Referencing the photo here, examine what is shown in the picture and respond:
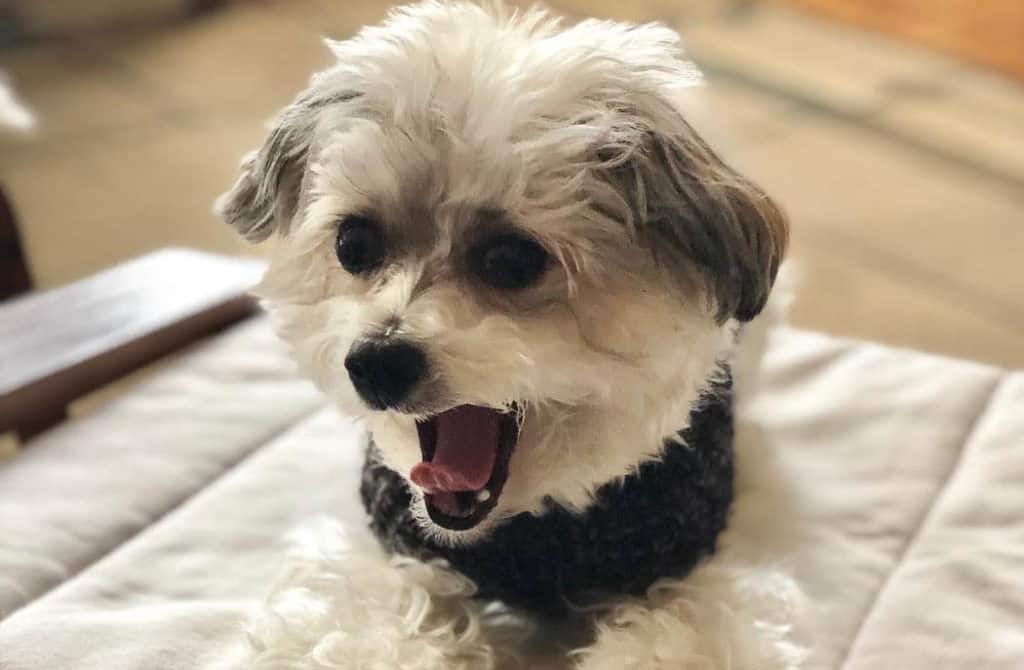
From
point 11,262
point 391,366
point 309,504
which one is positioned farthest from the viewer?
point 11,262

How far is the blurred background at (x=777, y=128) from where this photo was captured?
8.96ft

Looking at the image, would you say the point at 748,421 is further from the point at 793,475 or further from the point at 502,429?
the point at 502,429

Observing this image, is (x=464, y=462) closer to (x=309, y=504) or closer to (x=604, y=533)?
(x=604, y=533)

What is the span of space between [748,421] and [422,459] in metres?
0.57

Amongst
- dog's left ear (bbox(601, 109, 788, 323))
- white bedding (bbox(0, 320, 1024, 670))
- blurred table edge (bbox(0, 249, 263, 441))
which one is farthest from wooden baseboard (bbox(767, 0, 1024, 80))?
dog's left ear (bbox(601, 109, 788, 323))

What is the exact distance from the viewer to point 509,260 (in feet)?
3.21

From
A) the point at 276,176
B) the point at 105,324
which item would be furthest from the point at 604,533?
the point at 105,324

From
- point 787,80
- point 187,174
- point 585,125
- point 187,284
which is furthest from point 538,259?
point 787,80

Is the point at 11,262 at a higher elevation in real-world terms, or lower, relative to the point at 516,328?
lower

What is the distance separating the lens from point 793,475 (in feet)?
4.63

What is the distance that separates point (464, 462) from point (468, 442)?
0.7 inches

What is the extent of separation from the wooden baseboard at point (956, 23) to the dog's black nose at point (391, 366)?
3.37 m

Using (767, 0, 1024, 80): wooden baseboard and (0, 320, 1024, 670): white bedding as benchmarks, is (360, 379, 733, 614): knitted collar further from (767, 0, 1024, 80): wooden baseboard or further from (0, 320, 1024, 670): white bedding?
(767, 0, 1024, 80): wooden baseboard

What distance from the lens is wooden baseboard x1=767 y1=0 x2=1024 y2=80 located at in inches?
146
